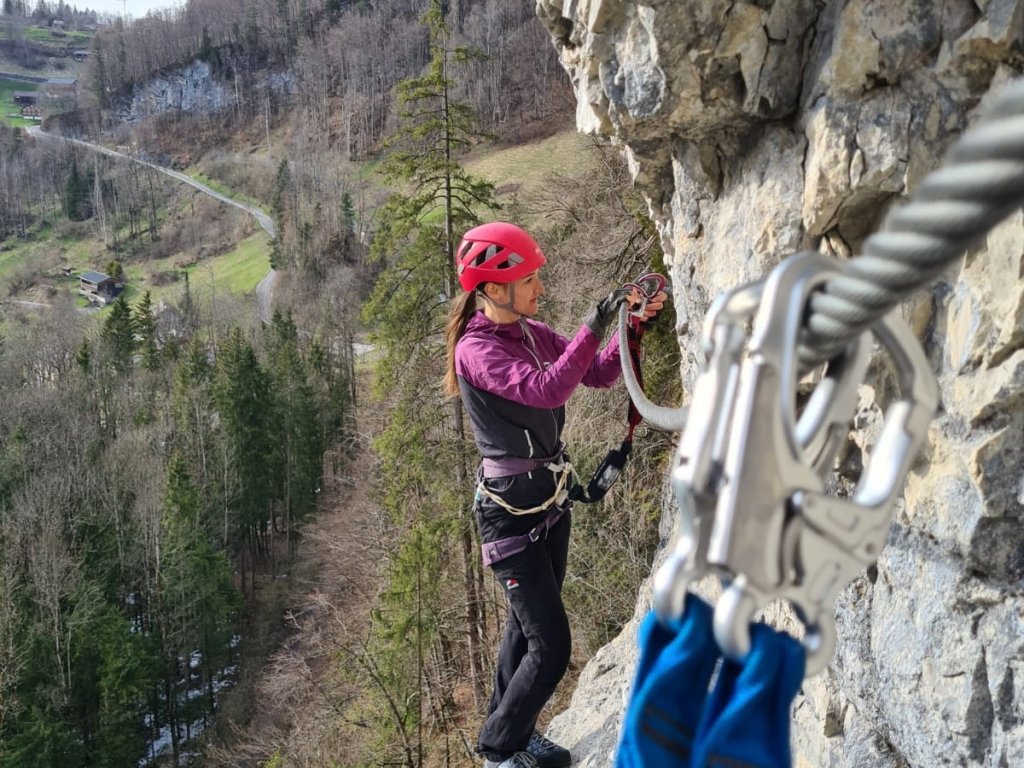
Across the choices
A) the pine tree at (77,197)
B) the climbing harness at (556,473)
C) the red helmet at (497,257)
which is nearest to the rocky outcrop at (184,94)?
the pine tree at (77,197)

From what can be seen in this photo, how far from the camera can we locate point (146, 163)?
272ft

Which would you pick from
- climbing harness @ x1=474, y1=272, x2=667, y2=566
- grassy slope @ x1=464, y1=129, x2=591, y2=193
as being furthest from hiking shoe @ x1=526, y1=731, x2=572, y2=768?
grassy slope @ x1=464, y1=129, x2=591, y2=193

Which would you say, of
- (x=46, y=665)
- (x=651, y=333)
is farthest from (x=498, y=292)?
(x=46, y=665)

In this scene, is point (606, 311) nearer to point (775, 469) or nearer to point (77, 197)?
point (775, 469)

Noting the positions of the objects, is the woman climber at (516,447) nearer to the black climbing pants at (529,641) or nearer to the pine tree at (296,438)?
the black climbing pants at (529,641)

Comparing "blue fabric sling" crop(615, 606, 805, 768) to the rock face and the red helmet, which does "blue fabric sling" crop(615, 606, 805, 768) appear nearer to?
the rock face

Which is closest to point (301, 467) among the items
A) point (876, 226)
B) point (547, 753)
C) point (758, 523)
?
point (547, 753)

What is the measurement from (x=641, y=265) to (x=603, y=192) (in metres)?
1.88

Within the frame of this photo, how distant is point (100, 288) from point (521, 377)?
214 feet

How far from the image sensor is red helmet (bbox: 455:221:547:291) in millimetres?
3535

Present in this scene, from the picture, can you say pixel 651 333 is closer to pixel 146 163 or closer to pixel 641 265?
pixel 641 265

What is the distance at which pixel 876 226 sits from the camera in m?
2.85

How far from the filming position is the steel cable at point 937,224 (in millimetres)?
794

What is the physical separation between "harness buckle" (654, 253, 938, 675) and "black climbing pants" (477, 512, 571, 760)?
2.63 m
